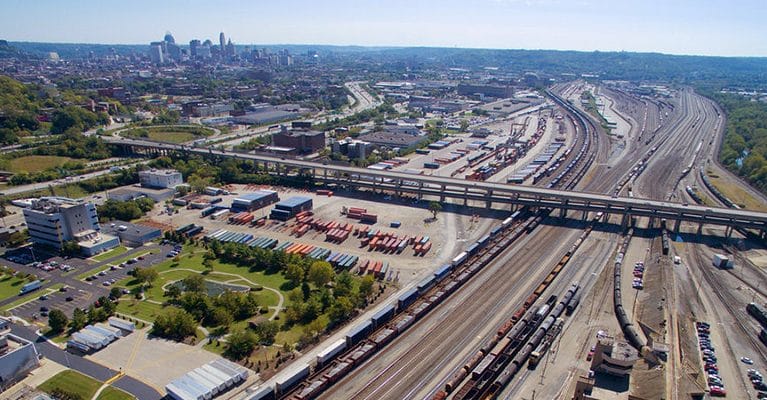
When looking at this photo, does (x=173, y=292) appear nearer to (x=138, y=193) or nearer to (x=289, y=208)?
(x=289, y=208)

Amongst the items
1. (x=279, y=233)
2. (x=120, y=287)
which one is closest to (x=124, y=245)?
(x=120, y=287)

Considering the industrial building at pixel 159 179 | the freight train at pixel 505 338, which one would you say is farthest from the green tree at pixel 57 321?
the industrial building at pixel 159 179

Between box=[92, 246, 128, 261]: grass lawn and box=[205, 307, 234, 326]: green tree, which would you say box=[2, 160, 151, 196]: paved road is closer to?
box=[92, 246, 128, 261]: grass lawn

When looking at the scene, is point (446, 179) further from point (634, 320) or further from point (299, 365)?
point (299, 365)

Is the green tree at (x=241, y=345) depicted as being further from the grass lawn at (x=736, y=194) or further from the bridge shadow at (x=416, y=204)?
the grass lawn at (x=736, y=194)

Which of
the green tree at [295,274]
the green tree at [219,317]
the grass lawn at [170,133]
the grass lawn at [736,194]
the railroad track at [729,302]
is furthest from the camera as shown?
the grass lawn at [170,133]

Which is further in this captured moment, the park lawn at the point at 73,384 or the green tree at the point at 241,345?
the green tree at the point at 241,345
